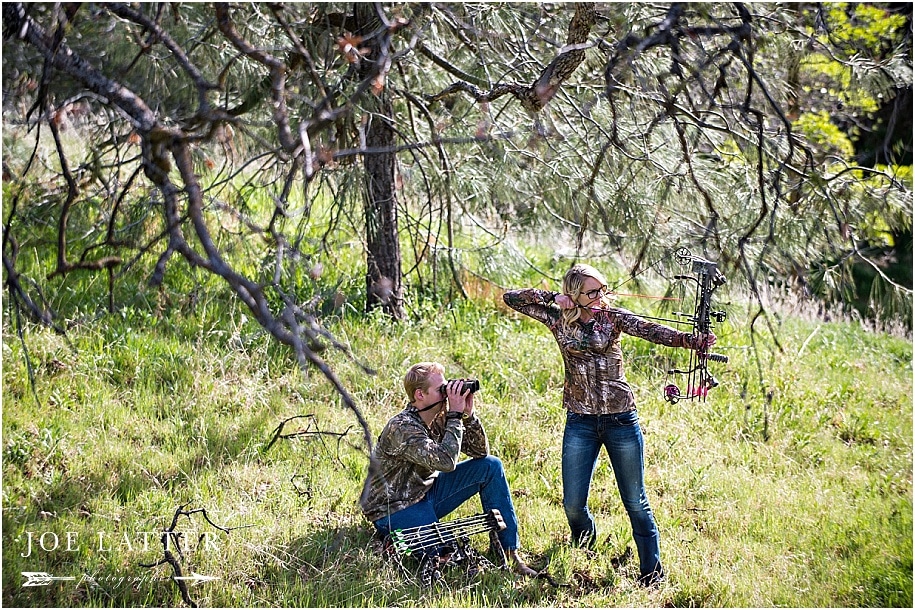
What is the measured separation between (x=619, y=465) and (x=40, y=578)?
241 centimetres

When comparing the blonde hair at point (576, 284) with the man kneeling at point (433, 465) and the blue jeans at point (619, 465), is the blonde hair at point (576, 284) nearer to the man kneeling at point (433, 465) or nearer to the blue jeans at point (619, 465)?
the blue jeans at point (619, 465)

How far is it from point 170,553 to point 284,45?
116 inches

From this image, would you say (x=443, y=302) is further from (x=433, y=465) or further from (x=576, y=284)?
(x=433, y=465)

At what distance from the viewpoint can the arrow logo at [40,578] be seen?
3345 millimetres

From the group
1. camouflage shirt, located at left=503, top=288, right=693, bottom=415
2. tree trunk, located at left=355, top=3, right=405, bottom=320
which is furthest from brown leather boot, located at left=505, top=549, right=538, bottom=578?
tree trunk, located at left=355, top=3, right=405, bottom=320

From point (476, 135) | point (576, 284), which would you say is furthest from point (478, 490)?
point (476, 135)

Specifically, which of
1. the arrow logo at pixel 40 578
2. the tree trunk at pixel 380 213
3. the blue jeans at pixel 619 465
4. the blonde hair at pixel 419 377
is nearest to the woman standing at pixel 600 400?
the blue jeans at pixel 619 465

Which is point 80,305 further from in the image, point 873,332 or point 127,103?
point 873,332

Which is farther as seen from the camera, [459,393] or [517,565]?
[517,565]

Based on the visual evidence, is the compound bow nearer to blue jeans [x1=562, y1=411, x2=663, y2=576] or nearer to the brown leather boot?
the brown leather boot

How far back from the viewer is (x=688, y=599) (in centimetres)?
362

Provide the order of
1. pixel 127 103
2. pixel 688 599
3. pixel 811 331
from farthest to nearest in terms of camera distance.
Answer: pixel 811 331 < pixel 688 599 < pixel 127 103

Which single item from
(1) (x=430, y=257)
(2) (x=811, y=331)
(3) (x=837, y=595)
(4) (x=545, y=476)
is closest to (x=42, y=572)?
(4) (x=545, y=476)

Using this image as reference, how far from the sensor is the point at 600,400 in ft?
11.7
